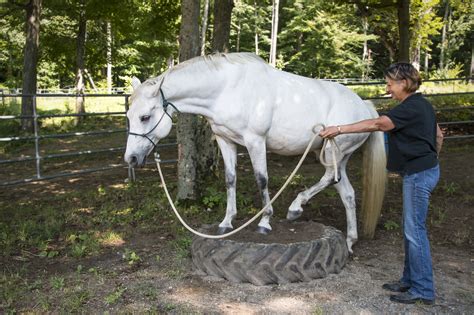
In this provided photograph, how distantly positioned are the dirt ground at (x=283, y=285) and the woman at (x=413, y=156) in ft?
0.74

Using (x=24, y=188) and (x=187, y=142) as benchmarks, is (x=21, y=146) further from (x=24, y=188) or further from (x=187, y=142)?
(x=187, y=142)

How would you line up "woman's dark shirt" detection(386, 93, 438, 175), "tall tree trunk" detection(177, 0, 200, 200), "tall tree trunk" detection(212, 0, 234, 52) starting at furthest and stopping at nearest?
1. "tall tree trunk" detection(212, 0, 234, 52)
2. "tall tree trunk" detection(177, 0, 200, 200)
3. "woman's dark shirt" detection(386, 93, 438, 175)

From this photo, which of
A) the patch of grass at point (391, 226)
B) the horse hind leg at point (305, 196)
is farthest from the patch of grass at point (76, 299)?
the patch of grass at point (391, 226)

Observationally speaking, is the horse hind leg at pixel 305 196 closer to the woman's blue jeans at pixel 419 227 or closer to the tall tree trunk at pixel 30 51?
the woman's blue jeans at pixel 419 227

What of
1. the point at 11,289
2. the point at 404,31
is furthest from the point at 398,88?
the point at 404,31

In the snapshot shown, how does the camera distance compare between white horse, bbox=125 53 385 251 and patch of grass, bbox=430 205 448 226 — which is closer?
white horse, bbox=125 53 385 251

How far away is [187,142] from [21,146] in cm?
703

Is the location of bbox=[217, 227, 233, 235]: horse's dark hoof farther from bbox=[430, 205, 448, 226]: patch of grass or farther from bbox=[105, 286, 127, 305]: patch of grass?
bbox=[430, 205, 448, 226]: patch of grass

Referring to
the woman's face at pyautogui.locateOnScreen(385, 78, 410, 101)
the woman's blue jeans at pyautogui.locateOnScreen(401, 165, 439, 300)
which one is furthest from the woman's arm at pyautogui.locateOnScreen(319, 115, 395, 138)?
the woman's blue jeans at pyautogui.locateOnScreen(401, 165, 439, 300)

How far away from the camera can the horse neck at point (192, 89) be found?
141 inches

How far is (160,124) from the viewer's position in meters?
3.54

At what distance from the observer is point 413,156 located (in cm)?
313

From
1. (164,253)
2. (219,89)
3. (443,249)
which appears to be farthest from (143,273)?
(443,249)

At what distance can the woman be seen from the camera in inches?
122
